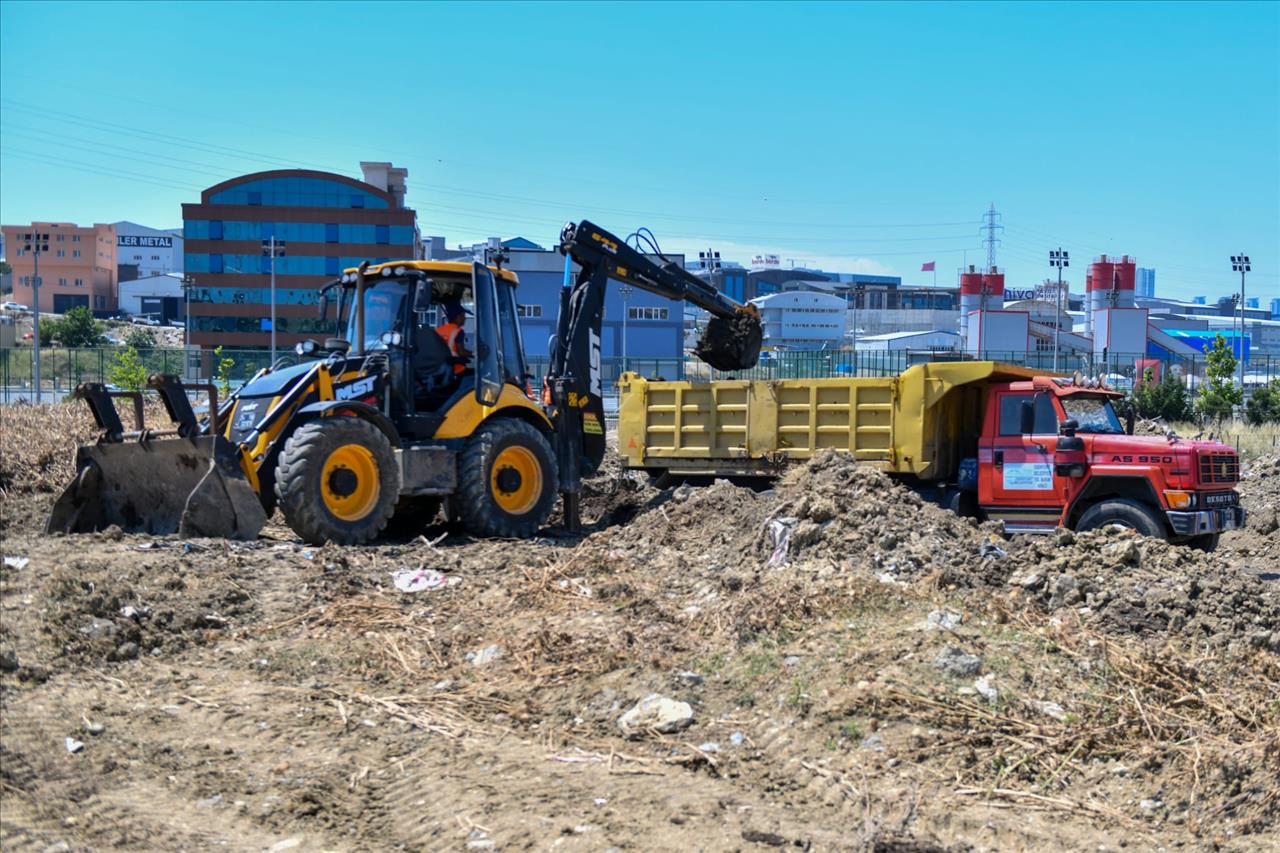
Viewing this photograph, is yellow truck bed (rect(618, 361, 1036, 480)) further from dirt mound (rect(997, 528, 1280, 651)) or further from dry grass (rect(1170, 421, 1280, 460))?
dry grass (rect(1170, 421, 1280, 460))

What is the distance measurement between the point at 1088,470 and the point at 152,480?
8906 mm

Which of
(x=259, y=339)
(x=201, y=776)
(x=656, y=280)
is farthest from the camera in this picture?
(x=259, y=339)

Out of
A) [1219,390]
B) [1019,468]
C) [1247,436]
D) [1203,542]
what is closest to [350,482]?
[1019,468]

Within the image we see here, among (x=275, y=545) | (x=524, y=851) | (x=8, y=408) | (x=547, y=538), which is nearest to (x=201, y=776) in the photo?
(x=524, y=851)

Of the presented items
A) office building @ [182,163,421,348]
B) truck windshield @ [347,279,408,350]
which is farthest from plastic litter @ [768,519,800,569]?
office building @ [182,163,421,348]

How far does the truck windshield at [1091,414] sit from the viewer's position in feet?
41.1

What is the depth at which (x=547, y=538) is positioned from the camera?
12430mm

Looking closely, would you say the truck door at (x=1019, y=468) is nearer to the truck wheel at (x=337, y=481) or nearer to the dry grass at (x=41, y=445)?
the truck wheel at (x=337, y=481)

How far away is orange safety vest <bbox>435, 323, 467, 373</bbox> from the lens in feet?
40.9

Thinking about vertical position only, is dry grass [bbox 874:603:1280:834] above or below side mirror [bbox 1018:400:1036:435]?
below

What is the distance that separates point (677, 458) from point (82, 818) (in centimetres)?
1067

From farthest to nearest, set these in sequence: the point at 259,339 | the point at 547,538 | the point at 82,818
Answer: the point at 259,339
the point at 547,538
the point at 82,818

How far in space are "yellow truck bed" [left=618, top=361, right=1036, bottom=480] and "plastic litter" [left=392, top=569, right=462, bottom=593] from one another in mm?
4749

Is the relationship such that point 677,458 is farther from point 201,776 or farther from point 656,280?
point 201,776
